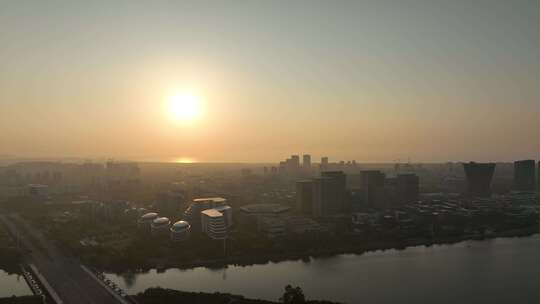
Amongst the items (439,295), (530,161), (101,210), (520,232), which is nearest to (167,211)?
(101,210)

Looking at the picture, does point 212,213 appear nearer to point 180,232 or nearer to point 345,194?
point 180,232

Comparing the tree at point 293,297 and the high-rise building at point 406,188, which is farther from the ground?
the high-rise building at point 406,188

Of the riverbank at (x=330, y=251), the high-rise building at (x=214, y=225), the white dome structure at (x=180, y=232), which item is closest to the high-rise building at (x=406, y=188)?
the riverbank at (x=330, y=251)

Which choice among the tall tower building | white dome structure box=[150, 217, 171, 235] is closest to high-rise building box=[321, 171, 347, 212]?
white dome structure box=[150, 217, 171, 235]

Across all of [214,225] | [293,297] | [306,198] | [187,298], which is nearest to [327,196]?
[306,198]

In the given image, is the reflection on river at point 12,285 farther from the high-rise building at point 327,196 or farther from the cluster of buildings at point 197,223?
the high-rise building at point 327,196

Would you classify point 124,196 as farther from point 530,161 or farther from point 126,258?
point 530,161

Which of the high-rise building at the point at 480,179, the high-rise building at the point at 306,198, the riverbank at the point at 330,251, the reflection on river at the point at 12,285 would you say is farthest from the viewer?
the high-rise building at the point at 480,179
